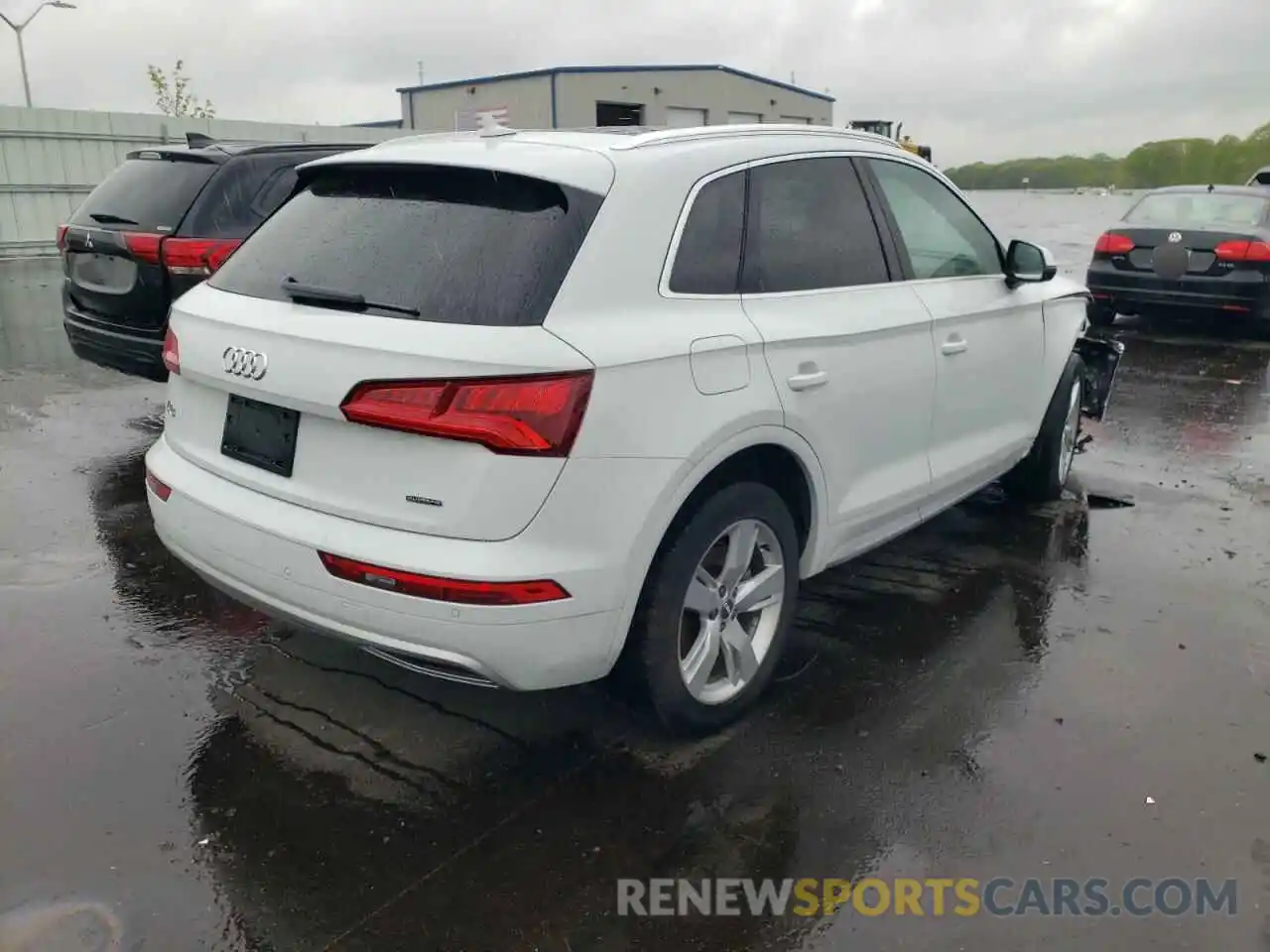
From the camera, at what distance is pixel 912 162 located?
434 centimetres

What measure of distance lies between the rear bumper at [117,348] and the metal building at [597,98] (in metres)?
22.6

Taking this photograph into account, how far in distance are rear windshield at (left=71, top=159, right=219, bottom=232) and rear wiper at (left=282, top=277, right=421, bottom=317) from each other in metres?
3.40


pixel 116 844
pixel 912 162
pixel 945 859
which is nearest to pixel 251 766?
pixel 116 844

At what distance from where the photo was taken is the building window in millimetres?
29766

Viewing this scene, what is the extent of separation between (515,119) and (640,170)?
28.6 meters

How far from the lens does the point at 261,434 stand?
298cm

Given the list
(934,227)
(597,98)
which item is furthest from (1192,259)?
(597,98)

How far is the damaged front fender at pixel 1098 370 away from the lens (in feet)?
19.3

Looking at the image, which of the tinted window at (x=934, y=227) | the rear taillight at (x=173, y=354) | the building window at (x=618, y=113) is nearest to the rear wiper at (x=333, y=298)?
the rear taillight at (x=173, y=354)

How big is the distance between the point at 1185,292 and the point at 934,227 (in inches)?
286

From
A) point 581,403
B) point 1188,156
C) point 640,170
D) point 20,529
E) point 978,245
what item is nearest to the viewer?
point 581,403

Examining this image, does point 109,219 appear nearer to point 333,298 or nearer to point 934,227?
point 333,298

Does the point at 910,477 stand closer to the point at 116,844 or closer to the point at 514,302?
the point at 514,302

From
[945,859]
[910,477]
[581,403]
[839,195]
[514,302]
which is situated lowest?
[945,859]
